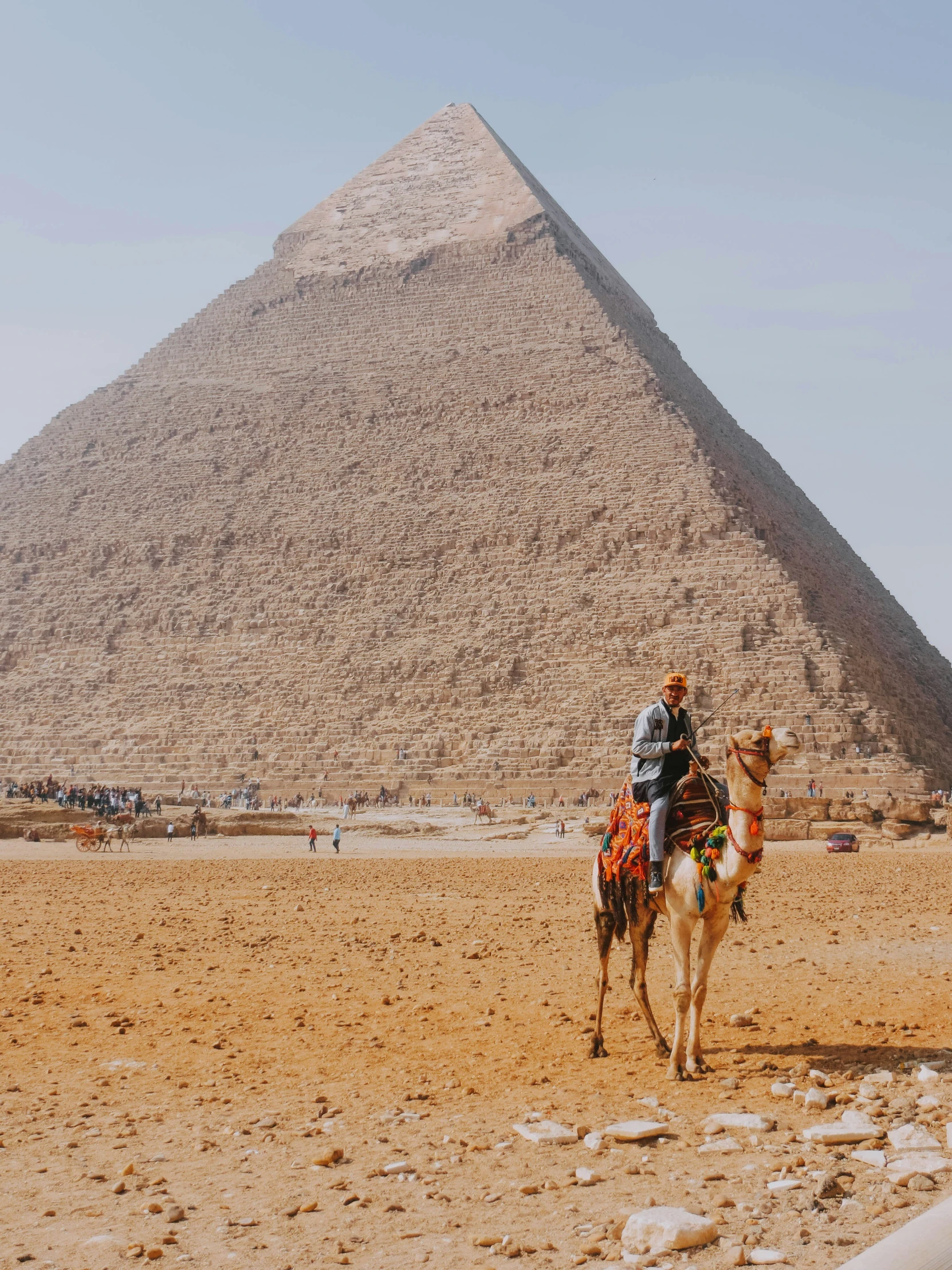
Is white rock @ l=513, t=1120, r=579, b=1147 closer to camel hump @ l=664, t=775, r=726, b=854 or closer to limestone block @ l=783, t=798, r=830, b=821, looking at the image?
camel hump @ l=664, t=775, r=726, b=854

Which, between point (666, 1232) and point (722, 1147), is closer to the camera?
point (666, 1232)

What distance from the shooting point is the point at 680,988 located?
472 centimetres

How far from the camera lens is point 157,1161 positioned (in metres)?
3.73

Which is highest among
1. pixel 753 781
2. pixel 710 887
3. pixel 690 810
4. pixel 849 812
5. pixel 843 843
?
pixel 753 781

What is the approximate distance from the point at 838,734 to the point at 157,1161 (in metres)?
32.8

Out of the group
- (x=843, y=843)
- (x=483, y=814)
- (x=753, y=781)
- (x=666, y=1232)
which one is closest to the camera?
(x=666, y=1232)

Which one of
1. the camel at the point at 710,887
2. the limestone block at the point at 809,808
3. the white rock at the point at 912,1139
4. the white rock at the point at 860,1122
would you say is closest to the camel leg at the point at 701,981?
the camel at the point at 710,887

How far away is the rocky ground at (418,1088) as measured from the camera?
315 cm

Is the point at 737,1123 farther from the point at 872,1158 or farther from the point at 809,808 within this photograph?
the point at 809,808

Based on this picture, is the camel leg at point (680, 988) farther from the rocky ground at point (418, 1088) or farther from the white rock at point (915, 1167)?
the white rock at point (915, 1167)

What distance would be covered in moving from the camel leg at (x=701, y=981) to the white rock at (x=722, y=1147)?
860 millimetres

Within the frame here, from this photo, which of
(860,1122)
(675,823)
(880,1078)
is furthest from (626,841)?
(860,1122)

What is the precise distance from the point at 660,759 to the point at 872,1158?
188 cm

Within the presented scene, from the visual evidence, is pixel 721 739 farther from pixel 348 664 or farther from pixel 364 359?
pixel 364 359
